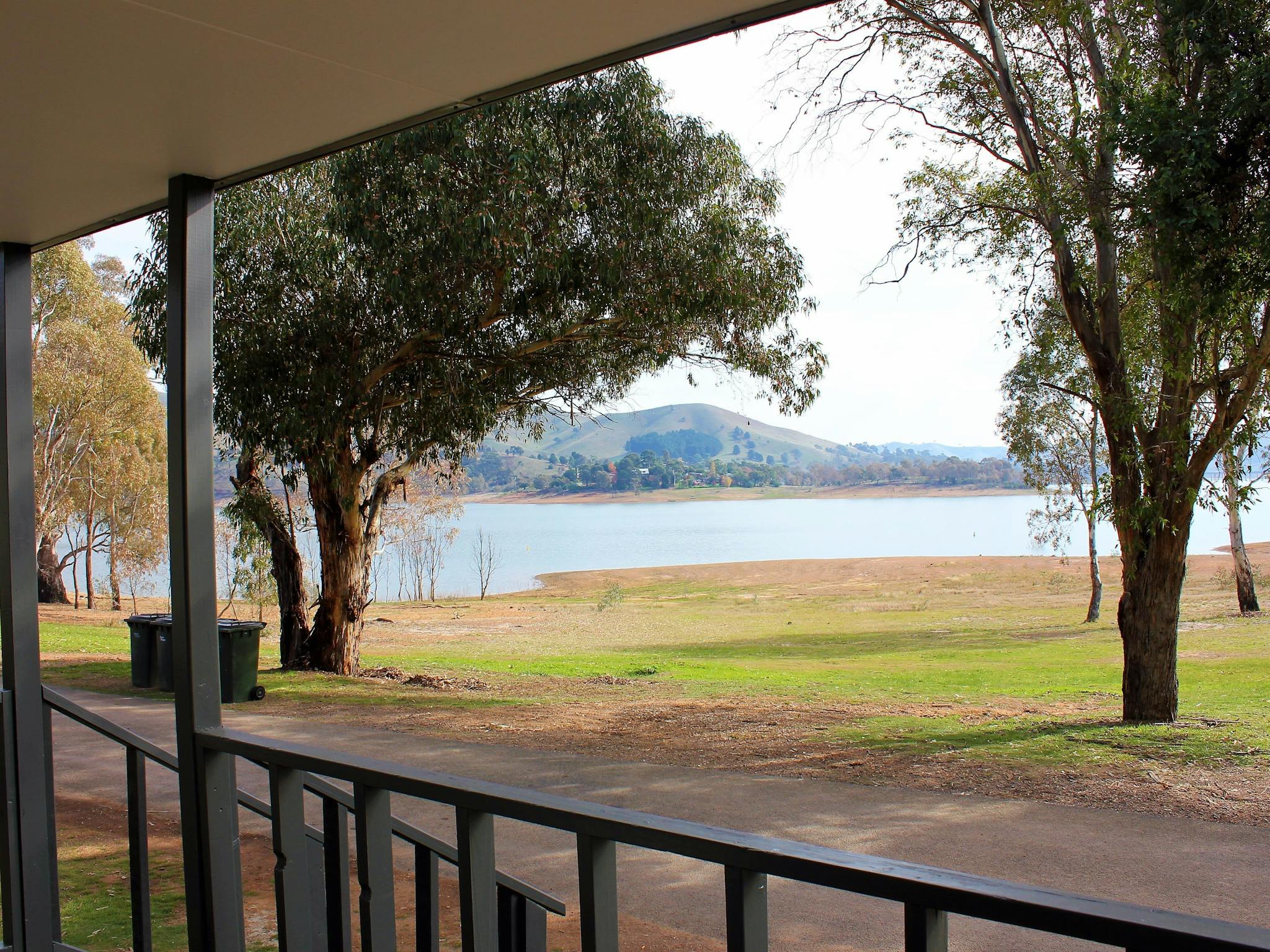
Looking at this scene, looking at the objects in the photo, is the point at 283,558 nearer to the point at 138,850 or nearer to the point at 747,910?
the point at 138,850

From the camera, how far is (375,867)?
1.75 metres

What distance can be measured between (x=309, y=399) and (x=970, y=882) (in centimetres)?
1022

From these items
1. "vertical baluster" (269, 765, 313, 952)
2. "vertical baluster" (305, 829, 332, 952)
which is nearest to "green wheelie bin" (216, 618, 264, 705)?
"vertical baluster" (305, 829, 332, 952)

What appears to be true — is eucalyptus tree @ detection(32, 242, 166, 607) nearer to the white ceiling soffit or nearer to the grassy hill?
the white ceiling soffit

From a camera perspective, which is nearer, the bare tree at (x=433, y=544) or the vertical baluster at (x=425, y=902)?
the vertical baluster at (x=425, y=902)

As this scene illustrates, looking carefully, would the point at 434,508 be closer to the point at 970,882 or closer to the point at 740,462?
the point at 970,882

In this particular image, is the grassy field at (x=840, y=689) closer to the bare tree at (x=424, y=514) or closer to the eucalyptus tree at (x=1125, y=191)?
the eucalyptus tree at (x=1125, y=191)

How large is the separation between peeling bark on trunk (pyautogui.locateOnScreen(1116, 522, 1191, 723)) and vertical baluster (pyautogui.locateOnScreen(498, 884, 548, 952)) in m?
7.87

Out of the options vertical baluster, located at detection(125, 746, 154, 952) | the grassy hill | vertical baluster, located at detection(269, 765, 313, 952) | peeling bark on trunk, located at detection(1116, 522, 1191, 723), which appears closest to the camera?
vertical baluster, located at detection(269, 765, 313, 952)

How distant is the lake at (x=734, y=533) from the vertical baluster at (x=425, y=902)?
30.3 m

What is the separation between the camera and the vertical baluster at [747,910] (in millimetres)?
1180

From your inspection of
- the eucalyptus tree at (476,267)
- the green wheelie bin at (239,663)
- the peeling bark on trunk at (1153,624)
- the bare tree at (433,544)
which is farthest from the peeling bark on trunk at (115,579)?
the peeling bark on trunk at (1153,624)

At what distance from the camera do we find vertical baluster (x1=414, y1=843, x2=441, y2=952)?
7.41 feet

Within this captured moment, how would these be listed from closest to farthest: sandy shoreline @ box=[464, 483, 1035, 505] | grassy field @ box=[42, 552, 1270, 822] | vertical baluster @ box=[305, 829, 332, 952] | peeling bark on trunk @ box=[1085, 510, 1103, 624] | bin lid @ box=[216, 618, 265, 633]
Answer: vertical baluster @ box=[305, 829, 332, 952], grassy field @ box=[42, 552, 1270, 822], bin lid @ box=[216, 618, 265, 633], peeling bark on trunk @ box=[1085, 510, 1103, 624], sandy shoreline @ box=[464, 483, 1035, 505]
